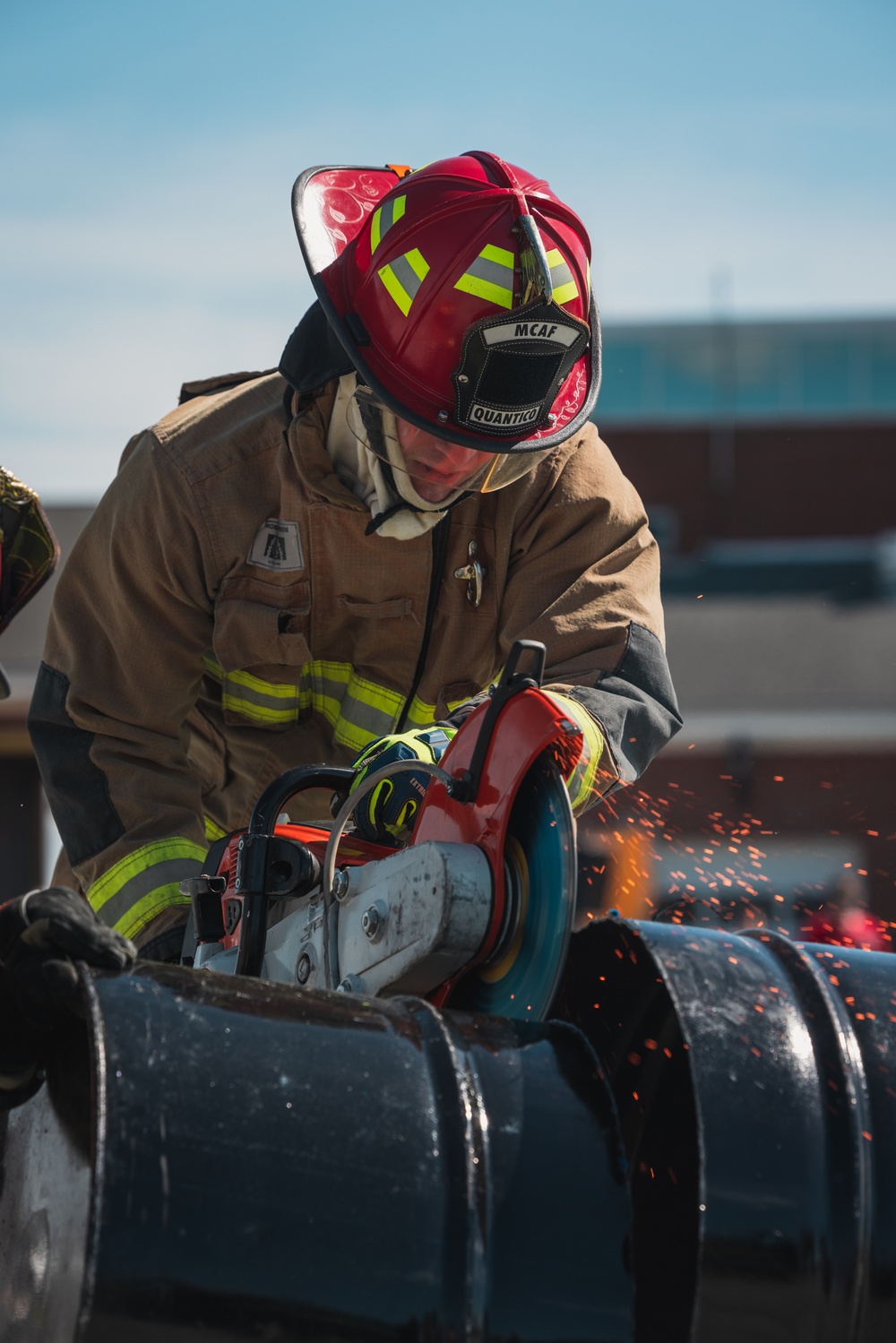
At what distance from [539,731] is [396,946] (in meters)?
0.38

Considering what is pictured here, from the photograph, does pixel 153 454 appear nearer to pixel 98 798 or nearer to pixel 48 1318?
pixel 98 798

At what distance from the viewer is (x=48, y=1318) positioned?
5.90 ft

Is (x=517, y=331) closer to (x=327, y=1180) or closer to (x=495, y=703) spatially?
(x=495, y=703)

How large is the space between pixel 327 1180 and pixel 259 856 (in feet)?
3.35

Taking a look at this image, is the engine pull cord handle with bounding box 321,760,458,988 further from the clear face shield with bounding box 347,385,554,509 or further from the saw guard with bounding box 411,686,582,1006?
the clear face shield with bounding box 347,385,554,509

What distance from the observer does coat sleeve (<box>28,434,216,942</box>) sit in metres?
3.39

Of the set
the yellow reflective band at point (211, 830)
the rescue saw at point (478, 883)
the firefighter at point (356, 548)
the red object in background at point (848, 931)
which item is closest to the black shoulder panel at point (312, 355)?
the firefighter at point (356, 548)

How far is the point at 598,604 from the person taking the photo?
10.6ft

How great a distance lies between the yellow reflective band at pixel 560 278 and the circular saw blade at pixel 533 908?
1.24m

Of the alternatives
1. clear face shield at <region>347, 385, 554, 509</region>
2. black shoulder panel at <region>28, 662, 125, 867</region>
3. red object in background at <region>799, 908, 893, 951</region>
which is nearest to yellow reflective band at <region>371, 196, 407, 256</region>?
clear face shield at <region>347, 385, 554, 509</region>

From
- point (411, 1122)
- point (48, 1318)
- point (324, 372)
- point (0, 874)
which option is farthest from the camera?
point (0, 874)

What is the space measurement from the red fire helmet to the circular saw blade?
109 centimetres

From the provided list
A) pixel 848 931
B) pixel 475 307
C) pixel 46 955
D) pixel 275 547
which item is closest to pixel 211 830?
pixel 275 547

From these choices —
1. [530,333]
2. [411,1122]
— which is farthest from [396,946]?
[530,333]
